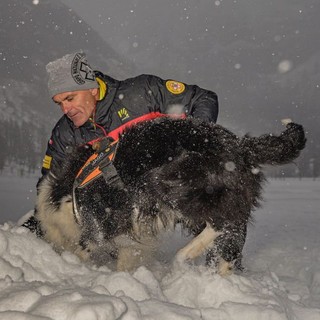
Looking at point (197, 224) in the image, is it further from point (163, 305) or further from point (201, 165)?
point (163, 305)

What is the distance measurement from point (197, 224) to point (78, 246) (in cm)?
98

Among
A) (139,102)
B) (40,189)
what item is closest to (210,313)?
(40,189)

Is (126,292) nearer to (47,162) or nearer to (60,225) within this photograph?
(60,225)

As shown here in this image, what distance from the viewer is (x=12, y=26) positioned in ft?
389

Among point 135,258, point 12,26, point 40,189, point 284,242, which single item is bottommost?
point 284,242

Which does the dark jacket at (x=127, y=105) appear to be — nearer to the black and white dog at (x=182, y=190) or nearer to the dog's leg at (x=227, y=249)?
the black and white dog at (x=182, y=190)

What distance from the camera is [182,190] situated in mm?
2322

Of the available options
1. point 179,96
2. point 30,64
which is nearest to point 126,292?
point 179,96

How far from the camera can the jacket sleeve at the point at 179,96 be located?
314 centimetres

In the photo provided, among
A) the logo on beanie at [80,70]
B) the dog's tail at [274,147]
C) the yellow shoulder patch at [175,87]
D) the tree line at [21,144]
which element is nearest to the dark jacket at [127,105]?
the yellow shoulder patch at [175,87]

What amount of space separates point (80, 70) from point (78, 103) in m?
0.29

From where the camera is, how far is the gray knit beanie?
9.45ft

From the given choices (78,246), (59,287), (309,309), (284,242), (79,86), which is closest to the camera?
(59,287)

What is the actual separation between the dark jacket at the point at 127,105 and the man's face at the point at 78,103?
87 mm
